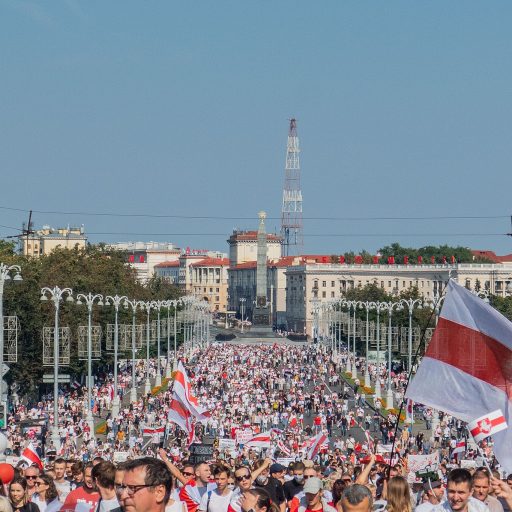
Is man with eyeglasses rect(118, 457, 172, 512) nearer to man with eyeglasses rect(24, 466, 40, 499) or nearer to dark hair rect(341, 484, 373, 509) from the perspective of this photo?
dark hair rect(341, 484, 373, 509)

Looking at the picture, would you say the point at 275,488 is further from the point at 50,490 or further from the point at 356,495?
the point at 356,495

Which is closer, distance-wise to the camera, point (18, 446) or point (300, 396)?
point (18, 446)

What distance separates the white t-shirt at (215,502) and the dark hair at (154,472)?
6449 millimetres

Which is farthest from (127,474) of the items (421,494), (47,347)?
(47,347)

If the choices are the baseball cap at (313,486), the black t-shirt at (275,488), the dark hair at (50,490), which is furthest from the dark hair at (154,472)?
the black t-shirt at (275,488)

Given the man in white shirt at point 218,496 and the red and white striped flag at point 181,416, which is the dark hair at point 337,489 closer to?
the man in white shirt at point 218,496

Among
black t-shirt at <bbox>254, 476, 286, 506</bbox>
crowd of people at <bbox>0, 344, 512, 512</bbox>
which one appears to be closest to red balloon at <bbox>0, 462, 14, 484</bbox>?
crowd of people at <bbox>0, 344, 512, 512</bbox>

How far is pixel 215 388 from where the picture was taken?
87.5 meters

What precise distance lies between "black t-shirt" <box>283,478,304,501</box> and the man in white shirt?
5.74ft

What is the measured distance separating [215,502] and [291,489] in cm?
220

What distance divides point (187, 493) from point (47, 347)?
51.2 m

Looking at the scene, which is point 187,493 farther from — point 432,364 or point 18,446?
point 18,446

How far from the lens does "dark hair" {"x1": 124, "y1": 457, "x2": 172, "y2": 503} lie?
10.4m

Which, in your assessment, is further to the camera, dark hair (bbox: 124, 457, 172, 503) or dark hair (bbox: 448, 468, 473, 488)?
dark hair (bbox: 448, 468, 473, 488)
